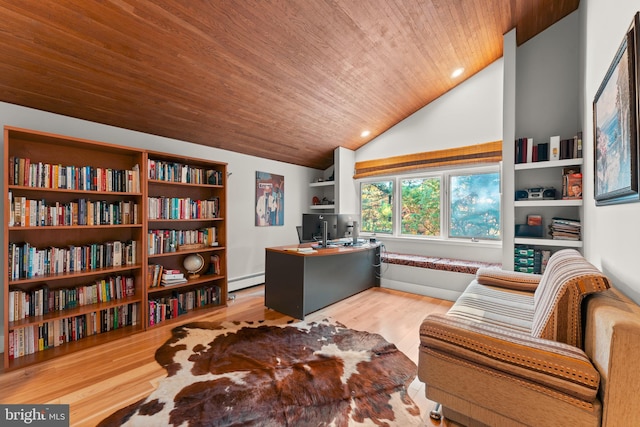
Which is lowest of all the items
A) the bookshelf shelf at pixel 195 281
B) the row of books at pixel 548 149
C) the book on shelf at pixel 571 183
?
the bookshelf shelf at pixel 195 281

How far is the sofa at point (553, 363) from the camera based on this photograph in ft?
2.89

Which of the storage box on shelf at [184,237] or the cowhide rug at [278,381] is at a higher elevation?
the storage box on shelf at [184,237]

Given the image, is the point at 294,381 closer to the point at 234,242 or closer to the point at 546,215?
the point at 234,242

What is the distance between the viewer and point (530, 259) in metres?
2.97

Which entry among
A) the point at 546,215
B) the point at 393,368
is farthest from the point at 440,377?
the point at 546,215

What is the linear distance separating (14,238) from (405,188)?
474 cm

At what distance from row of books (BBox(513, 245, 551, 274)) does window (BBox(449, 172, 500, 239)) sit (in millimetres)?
671

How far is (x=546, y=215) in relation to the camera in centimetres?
308

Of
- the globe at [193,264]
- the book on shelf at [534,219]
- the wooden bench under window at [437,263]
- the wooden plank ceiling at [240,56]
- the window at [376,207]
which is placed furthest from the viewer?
the window at [376,207]

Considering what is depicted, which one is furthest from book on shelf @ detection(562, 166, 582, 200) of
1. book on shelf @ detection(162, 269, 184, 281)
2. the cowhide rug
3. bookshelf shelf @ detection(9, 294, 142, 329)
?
bookshelf shelf @ detection(9, 294, 142, 329)

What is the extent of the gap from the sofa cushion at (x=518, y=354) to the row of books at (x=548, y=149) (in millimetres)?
2526

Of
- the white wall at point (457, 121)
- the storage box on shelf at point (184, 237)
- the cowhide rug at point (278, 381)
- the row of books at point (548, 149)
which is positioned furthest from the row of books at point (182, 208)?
the row of books at point (548, 149)

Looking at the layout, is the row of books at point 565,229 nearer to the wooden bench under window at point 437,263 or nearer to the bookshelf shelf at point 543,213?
the bookshelf shelf at point 543,213

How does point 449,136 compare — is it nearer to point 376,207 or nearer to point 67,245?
point 376,207
